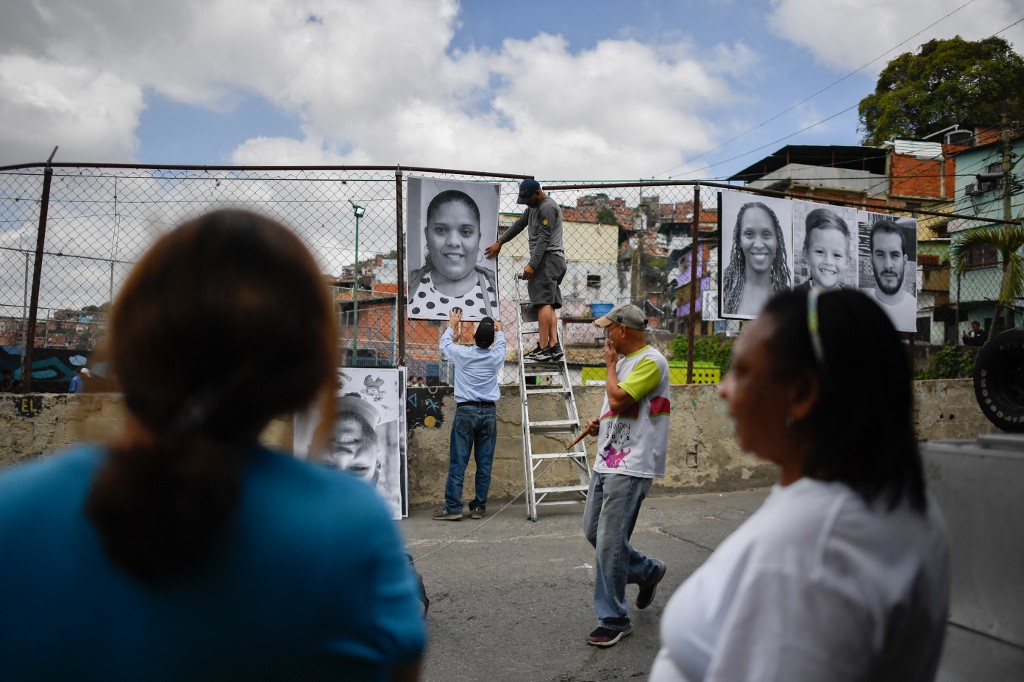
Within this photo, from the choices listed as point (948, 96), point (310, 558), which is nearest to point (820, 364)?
point (310, 558)

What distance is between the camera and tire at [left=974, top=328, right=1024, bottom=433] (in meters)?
5.99

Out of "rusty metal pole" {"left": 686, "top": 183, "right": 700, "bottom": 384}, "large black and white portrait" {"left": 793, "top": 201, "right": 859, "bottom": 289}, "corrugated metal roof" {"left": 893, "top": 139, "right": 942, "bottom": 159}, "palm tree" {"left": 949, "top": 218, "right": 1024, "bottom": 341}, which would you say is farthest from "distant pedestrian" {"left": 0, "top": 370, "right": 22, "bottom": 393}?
"corrugated metal roof" {"left": 893, "top": 139, "right": 942, "bottom": 159}

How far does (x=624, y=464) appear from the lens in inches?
163

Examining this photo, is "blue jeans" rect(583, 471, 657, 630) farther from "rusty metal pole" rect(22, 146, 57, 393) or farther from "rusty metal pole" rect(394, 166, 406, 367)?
"rusty metal pole" rect(22, 146, 57, 393)

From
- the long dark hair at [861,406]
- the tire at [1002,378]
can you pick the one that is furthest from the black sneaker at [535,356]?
the long dark hair at [861,406]

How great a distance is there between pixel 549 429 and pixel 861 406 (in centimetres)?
681

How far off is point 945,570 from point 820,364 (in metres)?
0.44

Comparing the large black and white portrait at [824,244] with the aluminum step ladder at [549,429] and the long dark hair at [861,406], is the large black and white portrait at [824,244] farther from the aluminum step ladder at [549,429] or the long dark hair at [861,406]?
the long dark hair at [861,406]

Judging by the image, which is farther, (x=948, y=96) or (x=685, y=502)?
(x=948, y=96)

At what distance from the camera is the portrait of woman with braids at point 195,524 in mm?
891

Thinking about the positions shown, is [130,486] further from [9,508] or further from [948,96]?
[948,96]

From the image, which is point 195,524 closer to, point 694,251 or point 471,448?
point 471,448

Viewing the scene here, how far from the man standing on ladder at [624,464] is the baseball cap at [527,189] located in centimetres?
340

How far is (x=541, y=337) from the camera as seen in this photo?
314 inches
